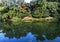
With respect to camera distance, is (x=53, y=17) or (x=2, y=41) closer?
(x=2, y=41)

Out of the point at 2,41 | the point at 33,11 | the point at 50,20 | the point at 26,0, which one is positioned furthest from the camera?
the point at 26,0

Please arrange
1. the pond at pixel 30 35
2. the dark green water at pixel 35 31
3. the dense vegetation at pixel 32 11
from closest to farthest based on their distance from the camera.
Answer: the pond at pixel 30 35
the dark green water at pixel 35 31
the dense vegetation at pixel 32 11

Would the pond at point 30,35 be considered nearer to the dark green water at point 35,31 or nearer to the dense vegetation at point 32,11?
the dark green water at point 35,31

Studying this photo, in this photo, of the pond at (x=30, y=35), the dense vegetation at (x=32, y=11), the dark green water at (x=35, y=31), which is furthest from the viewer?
the dense vegetation at (x=32, y=11)

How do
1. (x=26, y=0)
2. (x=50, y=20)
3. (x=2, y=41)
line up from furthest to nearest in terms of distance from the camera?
(x=26, y=0)
(x=50, y=20)
(x=2, y=41)

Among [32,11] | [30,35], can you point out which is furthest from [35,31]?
[32,11]

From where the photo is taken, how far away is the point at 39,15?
24125 millimetres

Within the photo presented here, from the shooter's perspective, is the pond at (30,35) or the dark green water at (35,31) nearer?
the pond at (30,35)

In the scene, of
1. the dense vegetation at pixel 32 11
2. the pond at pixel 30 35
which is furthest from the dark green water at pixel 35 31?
the dense vegetation at pixel 32 11

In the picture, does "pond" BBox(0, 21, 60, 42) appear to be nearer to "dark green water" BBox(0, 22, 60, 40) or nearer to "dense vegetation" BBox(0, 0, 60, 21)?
"dark green water" BBox(0, 22, 60, 40)

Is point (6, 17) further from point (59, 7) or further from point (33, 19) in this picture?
point (59, 7)

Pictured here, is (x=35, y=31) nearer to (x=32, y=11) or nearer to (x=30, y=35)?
(x=30, y=35)

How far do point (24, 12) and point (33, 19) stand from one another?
4.21 ft

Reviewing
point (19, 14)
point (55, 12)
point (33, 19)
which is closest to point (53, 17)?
point (55, 12)
